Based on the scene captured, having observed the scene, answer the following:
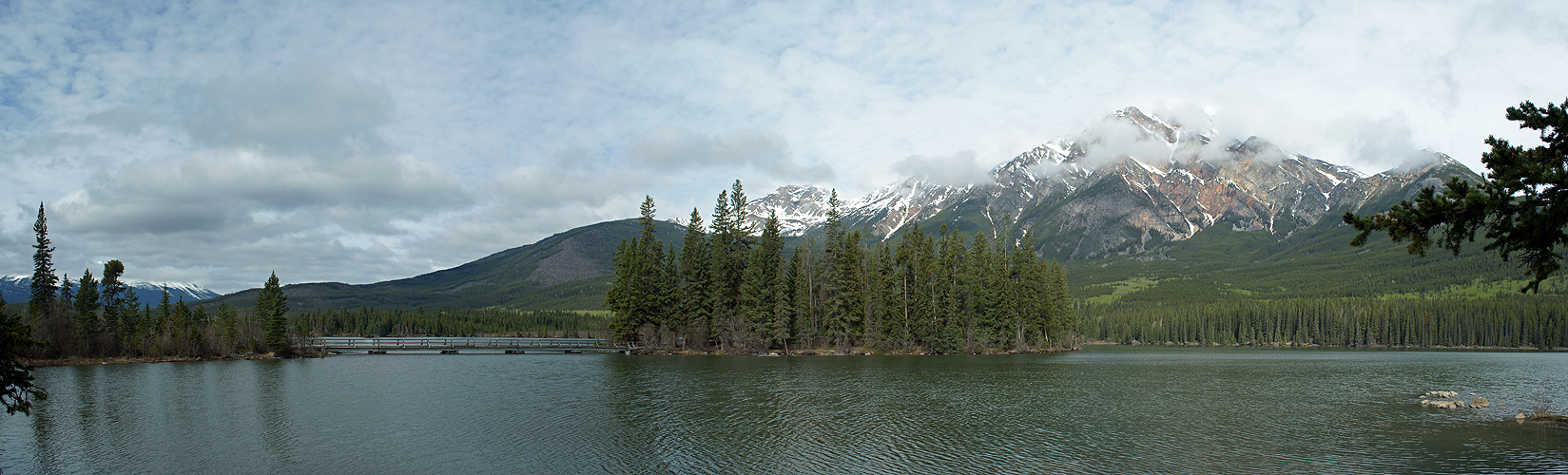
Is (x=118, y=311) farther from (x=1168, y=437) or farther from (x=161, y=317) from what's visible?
(x=1168, y=437)

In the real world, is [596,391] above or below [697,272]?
below

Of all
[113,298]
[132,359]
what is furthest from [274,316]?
[113,298]

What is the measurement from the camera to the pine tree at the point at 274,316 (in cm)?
9762

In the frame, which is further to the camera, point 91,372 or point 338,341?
point 338,341

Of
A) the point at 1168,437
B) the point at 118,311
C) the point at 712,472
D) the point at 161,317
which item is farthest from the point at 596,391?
the point at 118,311

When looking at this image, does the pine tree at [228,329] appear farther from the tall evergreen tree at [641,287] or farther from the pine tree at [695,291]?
the pine tree at [695,291]

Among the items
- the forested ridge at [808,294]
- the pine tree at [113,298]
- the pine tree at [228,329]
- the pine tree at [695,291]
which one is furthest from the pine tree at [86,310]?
the pine tree at [695,291]

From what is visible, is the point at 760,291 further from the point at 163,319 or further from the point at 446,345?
the point at 163,319

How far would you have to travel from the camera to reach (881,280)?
100 m

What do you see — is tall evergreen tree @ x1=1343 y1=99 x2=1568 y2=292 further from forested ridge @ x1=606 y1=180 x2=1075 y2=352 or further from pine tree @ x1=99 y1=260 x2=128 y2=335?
pine tree @ x1=99 y1=260 x2=128 y2=335

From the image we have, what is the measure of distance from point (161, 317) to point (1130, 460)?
12820 centimetres

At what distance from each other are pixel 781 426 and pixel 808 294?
2559 inches

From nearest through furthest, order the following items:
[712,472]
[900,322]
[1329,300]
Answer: [712,472] < [900,322] < [1329,300]

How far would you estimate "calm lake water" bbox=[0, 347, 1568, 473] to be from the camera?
25484 millimetres
